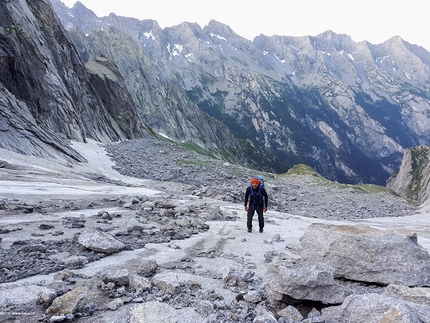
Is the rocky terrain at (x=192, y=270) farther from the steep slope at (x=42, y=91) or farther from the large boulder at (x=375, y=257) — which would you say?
the steep slope at (x=42, y=91)

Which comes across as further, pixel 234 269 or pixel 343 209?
pixel 343 209

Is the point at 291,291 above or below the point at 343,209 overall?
above

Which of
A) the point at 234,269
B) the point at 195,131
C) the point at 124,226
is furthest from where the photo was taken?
the point at 195,131

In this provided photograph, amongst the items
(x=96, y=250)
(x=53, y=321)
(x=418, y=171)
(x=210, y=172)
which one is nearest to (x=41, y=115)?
(x=210, y=172)

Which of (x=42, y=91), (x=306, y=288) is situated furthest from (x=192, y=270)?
(x=42, y=91)

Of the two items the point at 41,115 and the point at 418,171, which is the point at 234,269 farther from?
the point at 418,171

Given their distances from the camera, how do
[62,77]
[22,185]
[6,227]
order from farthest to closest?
1. [62,77]
2. [22,185]
3. [6,227]

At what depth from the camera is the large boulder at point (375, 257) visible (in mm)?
→ 8505

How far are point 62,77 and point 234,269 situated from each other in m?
78.5

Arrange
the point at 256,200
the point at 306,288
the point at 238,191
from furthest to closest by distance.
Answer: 1. the point at 238,191
2. the point at 256,200
3. the point at 306,288

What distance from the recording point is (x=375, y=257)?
8.84m

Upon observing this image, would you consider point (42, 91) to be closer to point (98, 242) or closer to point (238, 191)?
point (238, 191)

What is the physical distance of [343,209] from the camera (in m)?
37.8

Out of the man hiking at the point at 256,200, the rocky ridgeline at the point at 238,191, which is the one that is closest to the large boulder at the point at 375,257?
the man hiking at the point at 256,200
